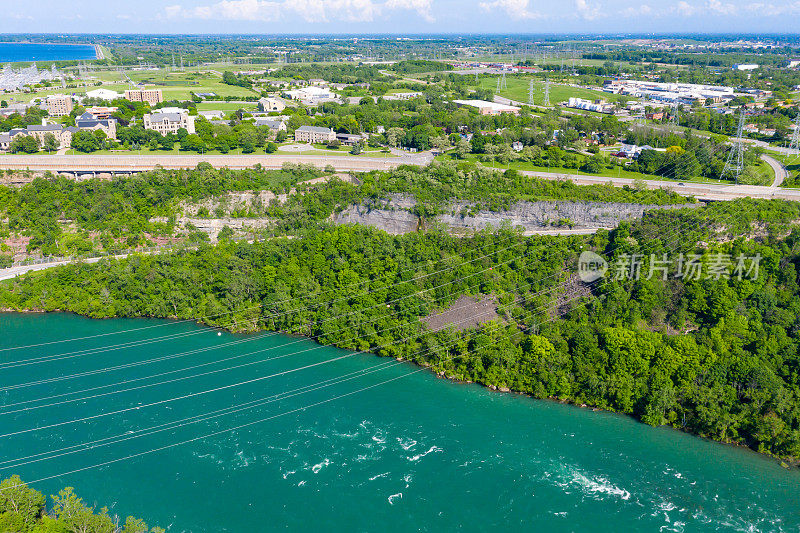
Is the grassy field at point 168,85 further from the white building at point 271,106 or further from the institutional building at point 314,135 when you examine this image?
the institutional building at point 314,135

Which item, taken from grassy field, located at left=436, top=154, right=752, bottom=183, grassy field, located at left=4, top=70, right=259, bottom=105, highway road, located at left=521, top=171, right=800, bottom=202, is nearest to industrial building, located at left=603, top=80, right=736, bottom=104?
grassy field, located at left=436, top=154, right=752, bottom=183

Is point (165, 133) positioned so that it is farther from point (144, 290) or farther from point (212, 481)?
point (212, 481)

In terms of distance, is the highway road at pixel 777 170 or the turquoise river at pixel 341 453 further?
the highway road at pixel 777 170

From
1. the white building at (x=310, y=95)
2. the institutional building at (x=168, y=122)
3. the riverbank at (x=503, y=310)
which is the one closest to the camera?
the riverbank at (x=503, y=310)

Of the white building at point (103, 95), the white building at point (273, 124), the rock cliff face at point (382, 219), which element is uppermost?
the white building at point (103, 95)

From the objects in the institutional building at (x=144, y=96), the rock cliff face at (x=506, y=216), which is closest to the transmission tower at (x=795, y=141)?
the rock cliff face at (x=506, y=216)

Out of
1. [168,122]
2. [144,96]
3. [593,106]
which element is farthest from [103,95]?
[593,106]
